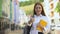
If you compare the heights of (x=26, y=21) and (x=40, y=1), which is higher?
(x=40, y=1)

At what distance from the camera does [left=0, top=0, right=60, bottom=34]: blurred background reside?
33.9 inches

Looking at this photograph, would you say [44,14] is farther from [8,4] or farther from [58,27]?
[8,4]

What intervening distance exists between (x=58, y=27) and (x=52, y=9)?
130 mm

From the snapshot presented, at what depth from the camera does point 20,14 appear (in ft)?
2.86

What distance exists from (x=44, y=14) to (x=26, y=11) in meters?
0.13

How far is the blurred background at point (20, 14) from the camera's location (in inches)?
33.9

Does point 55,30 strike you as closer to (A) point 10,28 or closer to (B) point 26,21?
(B) point 26,21

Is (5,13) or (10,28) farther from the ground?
(5,13)

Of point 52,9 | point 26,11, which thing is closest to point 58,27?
point 52,9

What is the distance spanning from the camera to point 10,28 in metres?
0.87

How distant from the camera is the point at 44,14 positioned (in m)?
0.87

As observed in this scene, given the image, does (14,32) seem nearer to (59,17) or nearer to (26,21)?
(26,21)

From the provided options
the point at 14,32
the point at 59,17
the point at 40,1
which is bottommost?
the point at 14,32

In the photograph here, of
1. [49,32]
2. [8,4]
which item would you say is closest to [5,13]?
[8,4]
